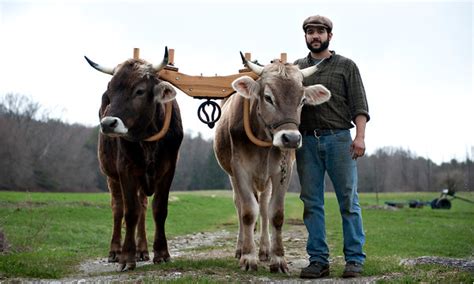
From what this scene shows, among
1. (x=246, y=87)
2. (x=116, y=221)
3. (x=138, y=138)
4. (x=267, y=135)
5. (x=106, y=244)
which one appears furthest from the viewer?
(x=106, y=244)

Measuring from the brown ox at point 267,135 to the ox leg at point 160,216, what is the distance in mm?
1145

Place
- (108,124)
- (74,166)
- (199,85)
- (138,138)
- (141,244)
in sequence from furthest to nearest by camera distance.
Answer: (74,166) → (141,244) → (199,85) → (138,138) → (108,124)

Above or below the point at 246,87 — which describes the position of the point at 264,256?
below

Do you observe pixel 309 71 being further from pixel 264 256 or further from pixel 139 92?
pixel 264 256

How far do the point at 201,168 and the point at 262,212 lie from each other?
247 ft

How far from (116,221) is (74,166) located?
2505 inches

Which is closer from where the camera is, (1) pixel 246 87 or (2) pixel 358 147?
(2) pixel 358 147

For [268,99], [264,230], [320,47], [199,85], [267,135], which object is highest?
[320,47]

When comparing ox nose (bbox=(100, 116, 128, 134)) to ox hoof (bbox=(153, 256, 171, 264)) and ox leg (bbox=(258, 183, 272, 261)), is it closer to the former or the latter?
ox hoof (bbox=(153, 256, 171, 264))

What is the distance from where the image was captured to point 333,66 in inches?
274

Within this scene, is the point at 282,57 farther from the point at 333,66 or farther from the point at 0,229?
the point at 0,229

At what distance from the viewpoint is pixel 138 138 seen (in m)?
6.98

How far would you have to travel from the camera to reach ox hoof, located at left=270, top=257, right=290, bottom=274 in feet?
22.2

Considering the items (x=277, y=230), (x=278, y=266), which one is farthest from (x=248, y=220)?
(x=278, y=266)
